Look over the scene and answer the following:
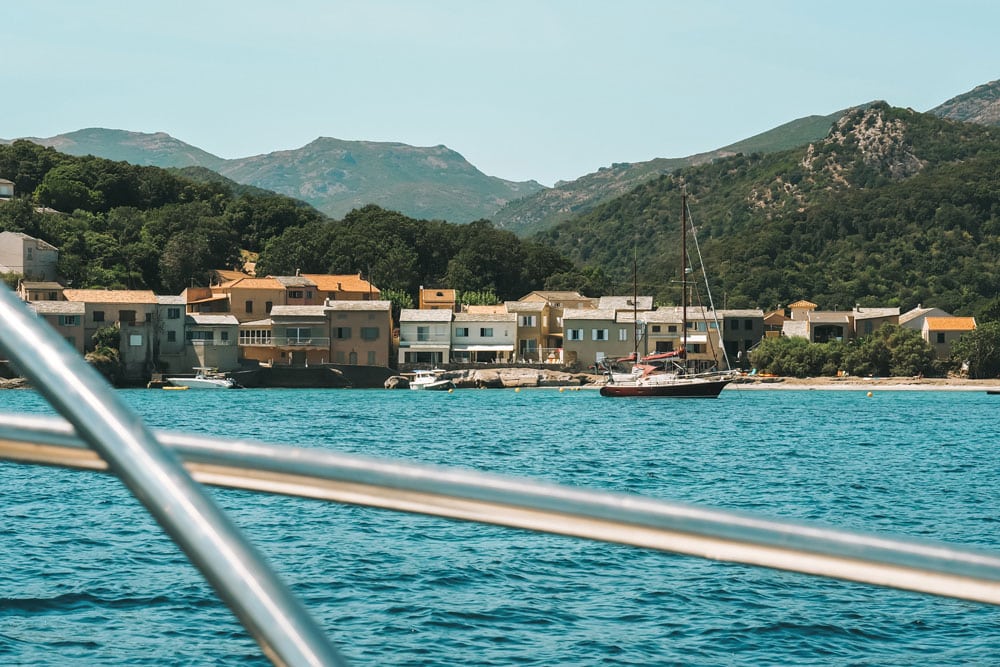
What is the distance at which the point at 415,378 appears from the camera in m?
69.8

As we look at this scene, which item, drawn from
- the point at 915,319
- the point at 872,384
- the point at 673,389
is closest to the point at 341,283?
the point at 673,389

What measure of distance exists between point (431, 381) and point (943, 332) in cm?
3421

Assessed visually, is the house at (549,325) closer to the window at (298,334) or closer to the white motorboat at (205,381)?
the window at (298,334)

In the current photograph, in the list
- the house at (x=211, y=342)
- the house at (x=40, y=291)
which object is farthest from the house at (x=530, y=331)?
the house at (x=40, y=291)

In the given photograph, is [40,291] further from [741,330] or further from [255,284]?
[741,330]

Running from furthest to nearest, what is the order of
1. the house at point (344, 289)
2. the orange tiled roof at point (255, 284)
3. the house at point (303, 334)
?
the house at point (344, 289), the orange tiled roof at point (255, 284), the house at point (303, 334)

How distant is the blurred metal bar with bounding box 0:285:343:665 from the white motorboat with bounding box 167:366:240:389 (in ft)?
218

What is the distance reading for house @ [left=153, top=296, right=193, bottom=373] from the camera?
68750mm

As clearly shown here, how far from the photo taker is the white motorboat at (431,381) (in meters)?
68.1

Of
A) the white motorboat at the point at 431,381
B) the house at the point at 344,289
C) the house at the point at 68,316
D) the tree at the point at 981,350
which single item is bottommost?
the white motorboat at the point at 431,381

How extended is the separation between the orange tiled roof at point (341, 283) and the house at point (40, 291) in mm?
17510

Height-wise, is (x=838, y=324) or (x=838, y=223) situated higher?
(x=838, y=223)

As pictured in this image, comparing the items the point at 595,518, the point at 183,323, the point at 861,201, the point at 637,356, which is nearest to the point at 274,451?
the point at 595,518

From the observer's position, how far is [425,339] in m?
73.4
